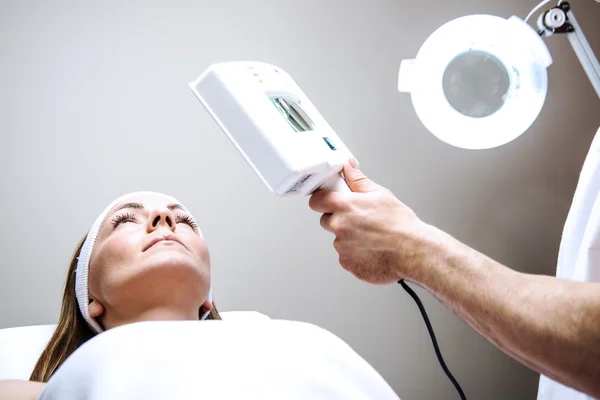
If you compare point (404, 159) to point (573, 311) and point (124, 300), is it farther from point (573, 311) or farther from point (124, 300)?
point (573, 311)

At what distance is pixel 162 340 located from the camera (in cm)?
87

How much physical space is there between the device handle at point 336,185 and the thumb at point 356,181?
1 cm

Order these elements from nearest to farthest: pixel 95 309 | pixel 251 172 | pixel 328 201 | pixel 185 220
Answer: pixel 328 201, pixel 95 309, pixel 185 220, pixel 251 172

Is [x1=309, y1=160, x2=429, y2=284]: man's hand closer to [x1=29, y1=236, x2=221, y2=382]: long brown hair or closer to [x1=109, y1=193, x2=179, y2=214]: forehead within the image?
[x1=109, y1=193, x2=179, y2=214]: forehead

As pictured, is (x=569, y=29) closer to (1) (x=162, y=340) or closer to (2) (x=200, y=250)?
(2) (x=200, y=250)

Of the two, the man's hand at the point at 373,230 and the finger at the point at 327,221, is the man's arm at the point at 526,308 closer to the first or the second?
the man's hand at the point at 373,230

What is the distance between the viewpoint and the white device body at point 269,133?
33.6 inches

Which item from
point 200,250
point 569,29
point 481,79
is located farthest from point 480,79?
point 200,250

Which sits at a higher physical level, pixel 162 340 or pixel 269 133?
pixel 269 133

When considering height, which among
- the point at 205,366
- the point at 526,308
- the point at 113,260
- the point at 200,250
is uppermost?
the point at 113,260

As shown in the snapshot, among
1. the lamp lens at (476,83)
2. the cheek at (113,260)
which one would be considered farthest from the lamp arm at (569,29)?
the cheek at (113,260)

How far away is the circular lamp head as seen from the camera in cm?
123

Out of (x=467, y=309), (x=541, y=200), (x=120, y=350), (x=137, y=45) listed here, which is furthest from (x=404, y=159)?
(x=120, y=350)

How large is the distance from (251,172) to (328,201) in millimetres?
881
